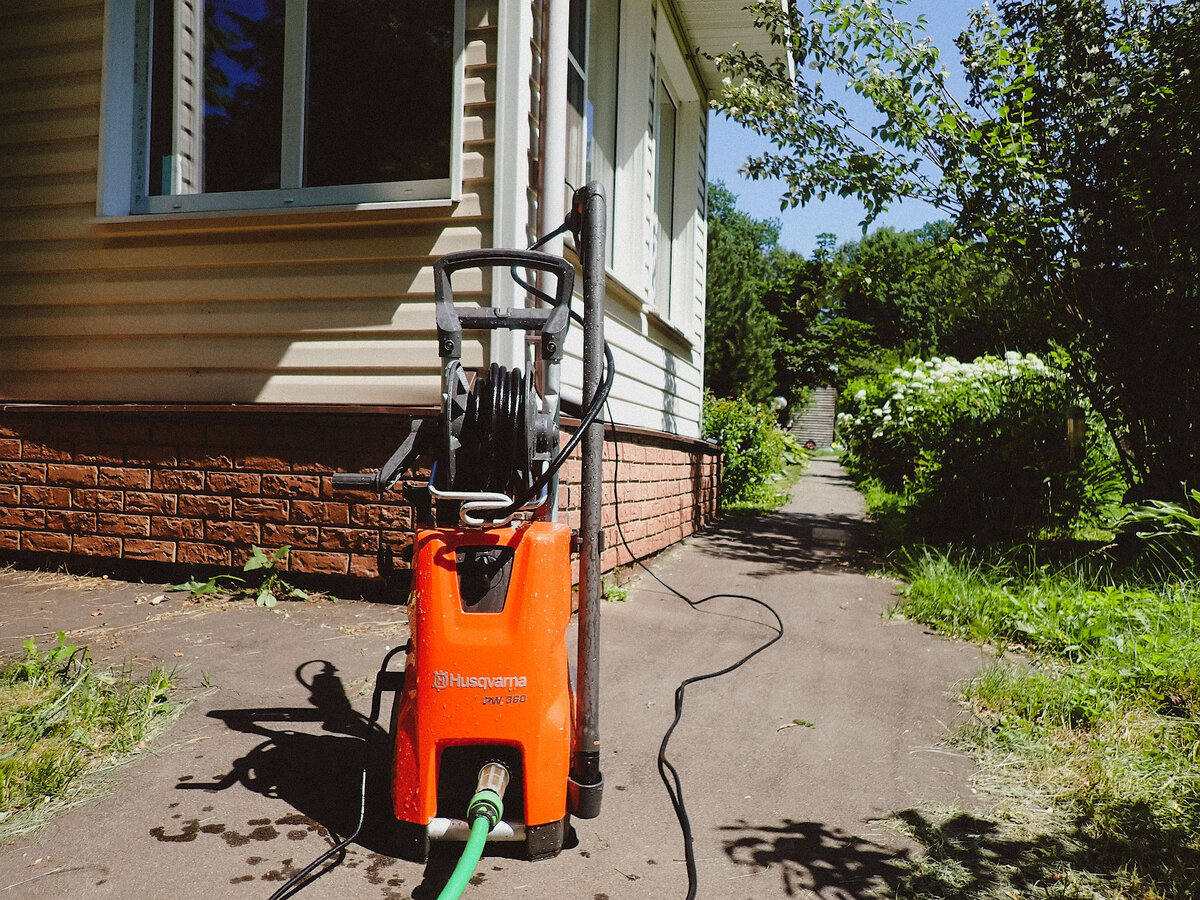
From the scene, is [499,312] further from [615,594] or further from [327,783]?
[615,594]

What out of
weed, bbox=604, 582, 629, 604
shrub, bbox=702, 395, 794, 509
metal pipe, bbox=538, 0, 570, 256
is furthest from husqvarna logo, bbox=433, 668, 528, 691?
shrub, bbox=702, 395, 794, 509

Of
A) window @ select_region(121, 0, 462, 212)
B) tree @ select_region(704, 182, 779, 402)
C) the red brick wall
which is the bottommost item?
the red brick wall

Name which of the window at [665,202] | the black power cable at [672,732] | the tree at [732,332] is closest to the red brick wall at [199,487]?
the black power cable at [672,732]

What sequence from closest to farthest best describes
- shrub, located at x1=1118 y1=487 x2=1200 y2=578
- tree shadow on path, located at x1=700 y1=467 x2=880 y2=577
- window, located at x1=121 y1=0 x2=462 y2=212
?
1. window, located at x1=121 y1=0 x2=462 y2=212
2. shrub, located at x1=1118 y1=487 x2=1200 y2=578
3. tree shadow on path, located at x1=700 y1=467 x2=880 y2=577

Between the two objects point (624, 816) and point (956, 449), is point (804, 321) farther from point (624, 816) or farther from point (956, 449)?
point (624, 816)

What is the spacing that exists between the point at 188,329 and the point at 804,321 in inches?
1946

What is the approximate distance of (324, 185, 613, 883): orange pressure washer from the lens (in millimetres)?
1933

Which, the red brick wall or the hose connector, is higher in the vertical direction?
the red brick wall

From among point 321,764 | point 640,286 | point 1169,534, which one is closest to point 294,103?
point 640,286

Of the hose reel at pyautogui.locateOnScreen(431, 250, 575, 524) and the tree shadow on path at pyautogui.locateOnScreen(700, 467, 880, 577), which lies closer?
the hose reel at pyautogui.locateOnScreen(431, 250, 575, 524)

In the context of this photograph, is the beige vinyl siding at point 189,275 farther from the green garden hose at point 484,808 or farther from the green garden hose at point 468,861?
the green garden hose at point 468,861

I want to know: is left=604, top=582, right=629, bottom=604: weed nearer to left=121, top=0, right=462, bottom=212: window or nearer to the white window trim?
left=121, top=0, right=462, bottom=212: window

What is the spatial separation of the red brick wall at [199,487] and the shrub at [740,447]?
6.39 meters

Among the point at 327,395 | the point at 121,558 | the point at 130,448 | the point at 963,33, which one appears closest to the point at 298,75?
the point at 327,395
